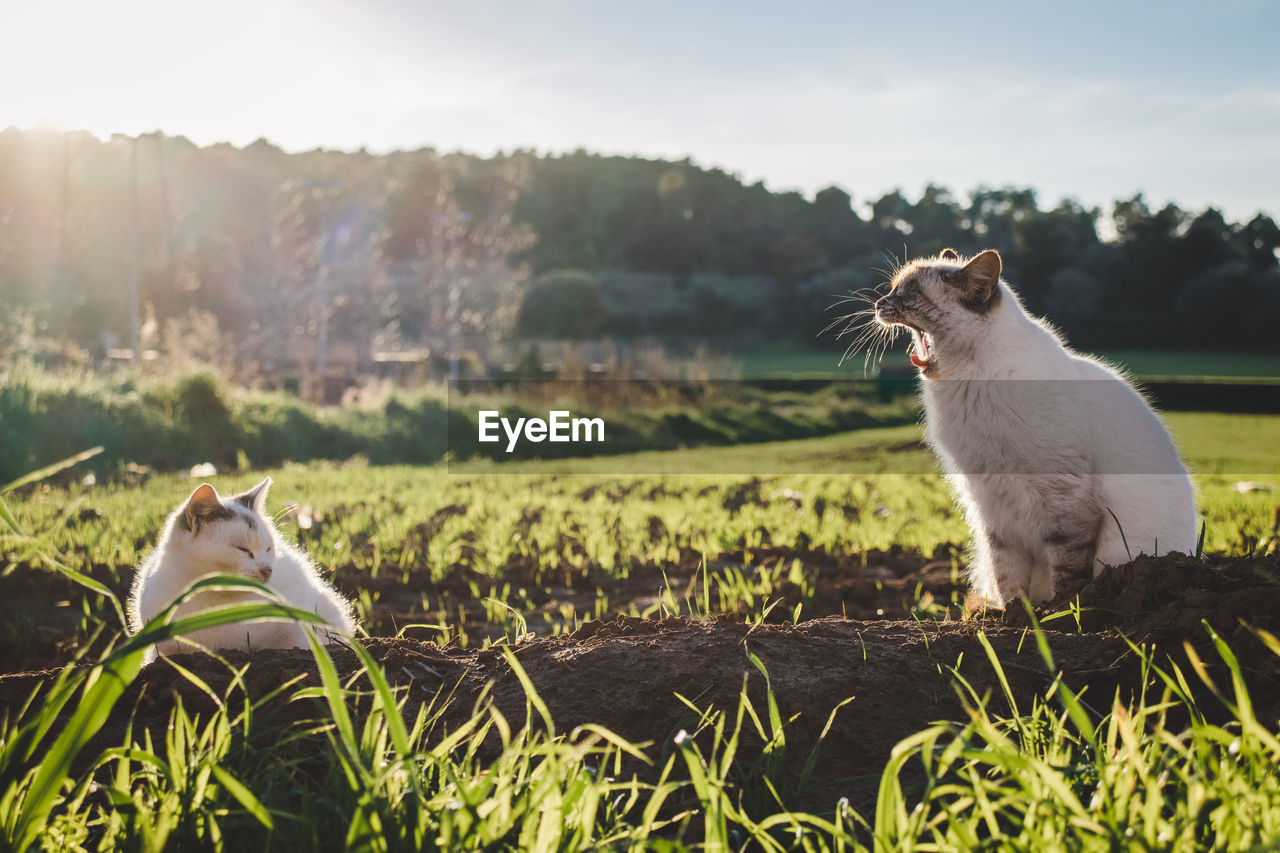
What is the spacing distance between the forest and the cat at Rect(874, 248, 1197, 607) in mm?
15645

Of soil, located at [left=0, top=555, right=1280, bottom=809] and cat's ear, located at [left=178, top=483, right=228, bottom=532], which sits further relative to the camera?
cat's ear, located at [left=178, top=483, right=228, bottom=532]

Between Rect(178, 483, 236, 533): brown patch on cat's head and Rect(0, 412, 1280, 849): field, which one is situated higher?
Rect(178, 483, 236, 533): brown patch on cat's head

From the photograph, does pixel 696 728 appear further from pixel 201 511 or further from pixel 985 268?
pixel 985 268

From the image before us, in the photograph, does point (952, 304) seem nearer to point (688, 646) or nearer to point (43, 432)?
point (688, 646)

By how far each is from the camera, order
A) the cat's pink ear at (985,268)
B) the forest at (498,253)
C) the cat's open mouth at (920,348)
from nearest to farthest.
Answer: the cat's pink ear at (985,268)
the cat's open mouth at (920,348)
the forest at (498,253)

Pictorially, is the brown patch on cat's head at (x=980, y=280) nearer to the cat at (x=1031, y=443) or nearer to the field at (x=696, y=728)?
the cat at (x=1031, y=443)

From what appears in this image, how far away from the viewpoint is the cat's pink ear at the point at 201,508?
2883 mm

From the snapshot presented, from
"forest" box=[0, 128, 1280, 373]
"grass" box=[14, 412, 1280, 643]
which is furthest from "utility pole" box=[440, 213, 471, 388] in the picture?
"grass" box=[14, 412, 1280, 643]

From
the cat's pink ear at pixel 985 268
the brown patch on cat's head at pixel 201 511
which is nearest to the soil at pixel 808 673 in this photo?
the brown patch on cat's head at pixel 201 511

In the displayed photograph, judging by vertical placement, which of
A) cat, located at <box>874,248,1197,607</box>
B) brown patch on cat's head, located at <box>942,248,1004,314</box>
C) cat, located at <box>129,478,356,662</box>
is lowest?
cat, located at <box>129,478,356,662</box>

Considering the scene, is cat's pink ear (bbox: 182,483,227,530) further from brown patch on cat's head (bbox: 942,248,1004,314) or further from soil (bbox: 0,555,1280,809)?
brown patch on cat's head (bbox: 942,248,1004,314)

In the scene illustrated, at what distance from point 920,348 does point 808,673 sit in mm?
2375

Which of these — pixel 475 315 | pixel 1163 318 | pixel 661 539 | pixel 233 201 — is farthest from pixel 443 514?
pixel 233 201

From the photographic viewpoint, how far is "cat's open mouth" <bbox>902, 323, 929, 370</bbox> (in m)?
3.91
